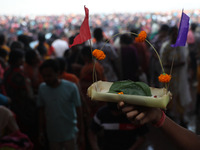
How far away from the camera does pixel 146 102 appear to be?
2.78 ft

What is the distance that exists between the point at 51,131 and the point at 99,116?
627 mm

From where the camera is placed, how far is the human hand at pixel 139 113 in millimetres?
870

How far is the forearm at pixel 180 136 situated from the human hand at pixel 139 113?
0.10 metres

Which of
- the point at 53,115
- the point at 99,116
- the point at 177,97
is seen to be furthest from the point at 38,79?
the point at 177,97

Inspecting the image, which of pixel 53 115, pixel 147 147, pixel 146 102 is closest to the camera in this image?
pixel 146 102

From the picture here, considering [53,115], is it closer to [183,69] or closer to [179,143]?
[179,143]

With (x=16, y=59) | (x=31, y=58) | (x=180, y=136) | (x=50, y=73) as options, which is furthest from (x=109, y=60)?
(x=180, y=136)

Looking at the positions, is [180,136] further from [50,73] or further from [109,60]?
[109,60]

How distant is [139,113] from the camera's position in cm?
89

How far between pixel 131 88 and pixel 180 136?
1.11ft

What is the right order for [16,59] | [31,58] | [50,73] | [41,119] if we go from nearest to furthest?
[50,73], [41,119], [16,59], [31,58]

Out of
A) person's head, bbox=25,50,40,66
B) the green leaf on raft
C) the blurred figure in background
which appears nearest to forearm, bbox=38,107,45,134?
person's head, bbox=25,50,40,66

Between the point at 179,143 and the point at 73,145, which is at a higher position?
the point at 179,143

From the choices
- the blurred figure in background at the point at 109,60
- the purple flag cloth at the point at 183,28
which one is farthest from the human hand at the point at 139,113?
the blurred figure in background at the point at 109,60
